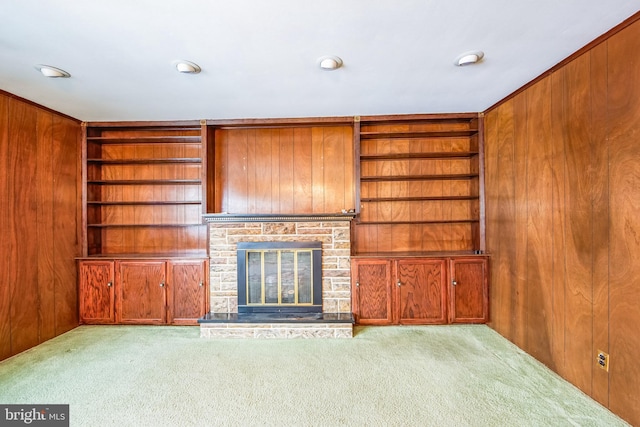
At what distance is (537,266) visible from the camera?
2.30 meters

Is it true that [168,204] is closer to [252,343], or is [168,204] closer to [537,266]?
[252,343]

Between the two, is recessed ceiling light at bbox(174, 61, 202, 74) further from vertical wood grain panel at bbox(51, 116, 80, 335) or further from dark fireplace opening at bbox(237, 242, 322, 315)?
vertical wood grain panel at bbox(51, 116, 80, 335)

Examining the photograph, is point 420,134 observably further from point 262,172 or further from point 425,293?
point 262,172

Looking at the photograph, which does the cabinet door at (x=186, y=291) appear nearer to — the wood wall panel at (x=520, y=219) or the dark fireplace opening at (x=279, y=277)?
the dark fireplace opening at (x=279, y=277)

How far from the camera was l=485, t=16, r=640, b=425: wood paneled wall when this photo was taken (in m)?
1.63

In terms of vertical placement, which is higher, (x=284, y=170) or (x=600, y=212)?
(x=284, y=170)

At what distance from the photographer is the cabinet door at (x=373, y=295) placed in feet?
9.80

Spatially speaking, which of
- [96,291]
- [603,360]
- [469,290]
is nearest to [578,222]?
[603,360]

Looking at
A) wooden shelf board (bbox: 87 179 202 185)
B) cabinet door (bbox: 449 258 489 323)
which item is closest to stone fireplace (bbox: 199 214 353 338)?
wooden shelf board (bbox: 87 179 202 185)

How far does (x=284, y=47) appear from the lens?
1.81 meters

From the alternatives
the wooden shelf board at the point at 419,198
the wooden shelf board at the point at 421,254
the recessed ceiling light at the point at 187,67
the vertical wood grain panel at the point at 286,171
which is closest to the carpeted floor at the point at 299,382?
the wooden shelf board at the point at 421,254

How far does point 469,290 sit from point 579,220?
135 cm

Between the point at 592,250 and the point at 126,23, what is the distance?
10.9 feet

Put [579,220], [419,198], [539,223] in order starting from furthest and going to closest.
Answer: [419,198] → [539,223] → [579,220]
